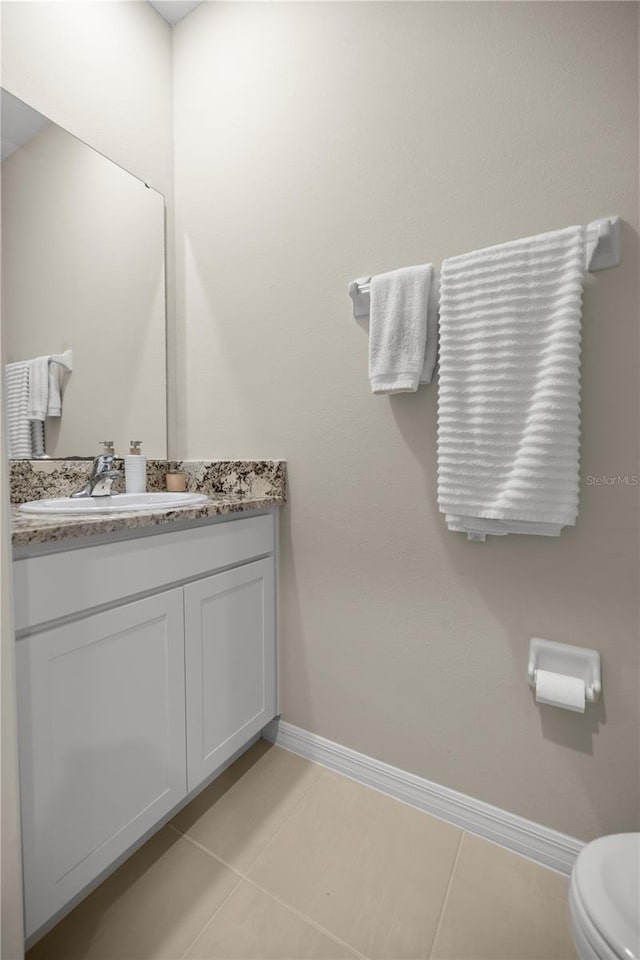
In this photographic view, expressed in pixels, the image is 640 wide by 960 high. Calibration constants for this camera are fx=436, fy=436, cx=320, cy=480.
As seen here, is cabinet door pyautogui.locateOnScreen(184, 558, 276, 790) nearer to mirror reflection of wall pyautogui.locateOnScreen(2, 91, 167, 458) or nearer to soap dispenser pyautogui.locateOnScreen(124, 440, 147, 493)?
soap dispenser pyautogui.locateOnScreen(124, 440, 147, 493)

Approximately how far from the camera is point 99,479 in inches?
52.1

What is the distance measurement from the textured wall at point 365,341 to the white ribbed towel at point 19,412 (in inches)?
20.8

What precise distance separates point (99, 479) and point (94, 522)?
1.58 ft

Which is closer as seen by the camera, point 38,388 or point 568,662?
point 568,662

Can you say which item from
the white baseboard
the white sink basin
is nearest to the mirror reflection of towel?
the white sink basin

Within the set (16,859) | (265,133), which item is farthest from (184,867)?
(265,133)

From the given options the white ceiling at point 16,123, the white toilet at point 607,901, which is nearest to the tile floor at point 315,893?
the white toilet at point 607,901

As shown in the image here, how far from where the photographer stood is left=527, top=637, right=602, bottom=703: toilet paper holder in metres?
1.00

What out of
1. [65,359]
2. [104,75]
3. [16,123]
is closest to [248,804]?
[65,359]


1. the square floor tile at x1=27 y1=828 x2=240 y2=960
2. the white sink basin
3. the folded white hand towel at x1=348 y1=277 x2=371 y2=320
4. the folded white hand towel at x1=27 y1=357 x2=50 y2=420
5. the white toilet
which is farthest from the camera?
the folded white hand towel at x1=27 y1=357 x2=50 y2=420

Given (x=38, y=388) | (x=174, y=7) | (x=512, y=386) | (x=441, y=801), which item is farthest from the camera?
(x=174, y=7)

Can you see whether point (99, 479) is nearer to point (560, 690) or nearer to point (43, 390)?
point (43, 390)

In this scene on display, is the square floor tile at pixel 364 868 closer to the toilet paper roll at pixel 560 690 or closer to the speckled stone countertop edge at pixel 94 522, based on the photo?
the toilet paper roll at pixel 560 690

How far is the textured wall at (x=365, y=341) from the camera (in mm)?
1000
